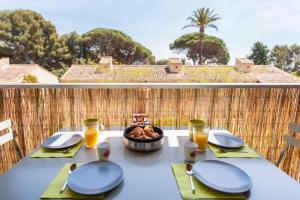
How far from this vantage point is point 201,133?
3.31ft

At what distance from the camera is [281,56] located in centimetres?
1325

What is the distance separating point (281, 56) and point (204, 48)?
4.95 meters

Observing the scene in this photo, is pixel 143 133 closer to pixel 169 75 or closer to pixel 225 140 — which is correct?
pixel 225 140

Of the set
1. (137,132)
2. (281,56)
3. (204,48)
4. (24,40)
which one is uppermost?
(24,40)

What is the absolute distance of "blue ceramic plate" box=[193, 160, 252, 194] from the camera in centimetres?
71

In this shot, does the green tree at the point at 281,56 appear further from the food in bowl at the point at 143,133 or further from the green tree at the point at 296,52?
the food in bowl at the point at 143,133

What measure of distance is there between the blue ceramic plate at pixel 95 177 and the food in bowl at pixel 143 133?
0.21m

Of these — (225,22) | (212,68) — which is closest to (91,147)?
(212,68)

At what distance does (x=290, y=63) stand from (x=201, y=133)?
44.8 ft

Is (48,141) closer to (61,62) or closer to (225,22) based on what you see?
(61,62)

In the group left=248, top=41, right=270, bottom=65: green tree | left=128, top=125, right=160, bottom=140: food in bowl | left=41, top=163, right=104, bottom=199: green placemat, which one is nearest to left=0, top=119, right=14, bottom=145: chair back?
left=41, top=163, right=104, bottom=199: green placemat

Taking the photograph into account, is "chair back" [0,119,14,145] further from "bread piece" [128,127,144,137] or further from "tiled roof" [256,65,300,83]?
"tiled roof" [256,65,300,83]

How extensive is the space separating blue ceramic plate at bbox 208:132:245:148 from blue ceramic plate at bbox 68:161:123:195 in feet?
1.78

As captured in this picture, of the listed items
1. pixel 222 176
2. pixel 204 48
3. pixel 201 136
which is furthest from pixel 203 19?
pixel 222 176
